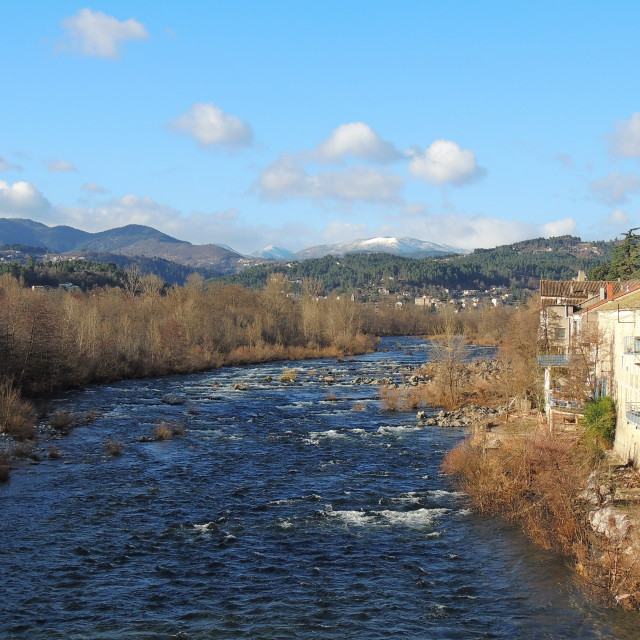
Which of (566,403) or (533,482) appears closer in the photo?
(533,482)

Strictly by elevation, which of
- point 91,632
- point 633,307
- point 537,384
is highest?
point 633,307

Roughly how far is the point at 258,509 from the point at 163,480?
4.85 meters

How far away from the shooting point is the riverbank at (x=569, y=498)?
1437cm

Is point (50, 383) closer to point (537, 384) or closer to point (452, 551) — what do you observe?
point (537, 384)

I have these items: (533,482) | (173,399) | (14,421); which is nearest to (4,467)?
(14,421)

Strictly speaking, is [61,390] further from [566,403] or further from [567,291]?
[567,291]

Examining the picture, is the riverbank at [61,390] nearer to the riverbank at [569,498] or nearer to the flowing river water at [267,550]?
the flowing river water at [267,550]

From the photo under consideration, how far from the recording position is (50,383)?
146 ft

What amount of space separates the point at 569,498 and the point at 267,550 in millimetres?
8295

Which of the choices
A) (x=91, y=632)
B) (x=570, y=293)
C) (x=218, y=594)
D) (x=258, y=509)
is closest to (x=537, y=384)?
(x=570, y=293)

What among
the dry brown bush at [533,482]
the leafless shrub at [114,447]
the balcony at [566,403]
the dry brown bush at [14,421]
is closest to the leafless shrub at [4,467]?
the leafless shrub at [114,447]

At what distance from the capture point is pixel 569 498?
1797 cm

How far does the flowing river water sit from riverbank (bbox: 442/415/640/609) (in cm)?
59

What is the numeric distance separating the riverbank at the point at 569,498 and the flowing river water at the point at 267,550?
59 centimetres
